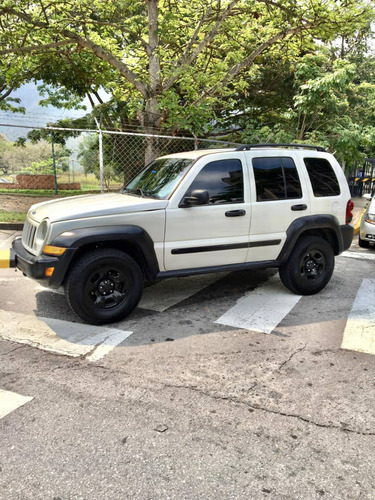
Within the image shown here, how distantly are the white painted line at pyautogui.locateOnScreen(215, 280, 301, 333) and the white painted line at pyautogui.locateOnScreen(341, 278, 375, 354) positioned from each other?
0.71 m

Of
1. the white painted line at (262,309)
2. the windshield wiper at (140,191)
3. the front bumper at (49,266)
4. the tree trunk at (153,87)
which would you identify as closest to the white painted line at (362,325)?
the white painted line at (262,309)

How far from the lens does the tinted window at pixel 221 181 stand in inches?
190

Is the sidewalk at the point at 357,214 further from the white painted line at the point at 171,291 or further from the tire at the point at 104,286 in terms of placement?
the tire at the point at 104,286

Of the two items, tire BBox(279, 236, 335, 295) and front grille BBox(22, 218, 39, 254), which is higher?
front grille BBox(22, 218, 39, 254)

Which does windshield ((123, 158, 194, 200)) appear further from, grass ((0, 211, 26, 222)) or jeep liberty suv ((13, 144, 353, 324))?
grass ((0, 211, 26, 222))

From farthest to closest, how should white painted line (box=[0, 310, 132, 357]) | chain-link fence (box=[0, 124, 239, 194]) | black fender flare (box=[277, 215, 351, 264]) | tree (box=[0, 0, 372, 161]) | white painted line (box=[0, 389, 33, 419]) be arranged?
chain-link fence (box=[0, 124, 239, 194])
tree (box=[0, 0, 372, 161])
black fender flare (box=[277, 215, 351, 264])
white painted line (box=[0, 310, 132, 357])
white painted line (box=[0, 389, 33, 419])

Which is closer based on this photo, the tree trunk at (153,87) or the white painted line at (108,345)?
the white painted line at (108,345)

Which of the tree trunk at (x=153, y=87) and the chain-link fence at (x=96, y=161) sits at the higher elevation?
the tree trunk at (x=153, y=87)

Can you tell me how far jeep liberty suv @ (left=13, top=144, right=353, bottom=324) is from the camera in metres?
4.29

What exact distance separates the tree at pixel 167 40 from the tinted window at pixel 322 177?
15.7 ft

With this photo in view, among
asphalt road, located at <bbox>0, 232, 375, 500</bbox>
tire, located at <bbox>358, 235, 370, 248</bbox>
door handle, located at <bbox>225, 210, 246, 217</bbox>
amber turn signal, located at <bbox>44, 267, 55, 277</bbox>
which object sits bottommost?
asphalt road, located at <bbox>0, 232, 375, 500</bbox>

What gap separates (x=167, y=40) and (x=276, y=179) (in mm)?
7413

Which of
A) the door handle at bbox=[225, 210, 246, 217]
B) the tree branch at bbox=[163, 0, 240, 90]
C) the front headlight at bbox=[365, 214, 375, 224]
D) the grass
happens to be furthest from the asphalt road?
the tree branch at bbox=[163, 0, 240, 90]

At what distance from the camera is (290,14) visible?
10.9 meters
